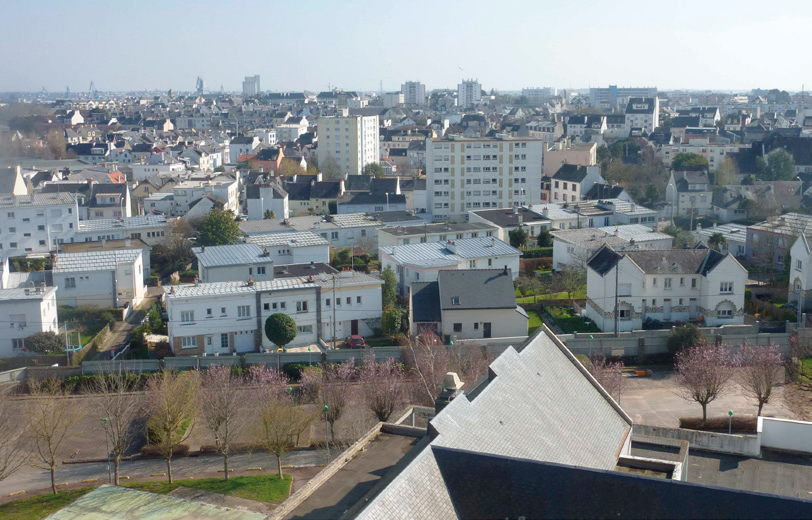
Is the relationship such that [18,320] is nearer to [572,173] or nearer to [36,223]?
[36,223]

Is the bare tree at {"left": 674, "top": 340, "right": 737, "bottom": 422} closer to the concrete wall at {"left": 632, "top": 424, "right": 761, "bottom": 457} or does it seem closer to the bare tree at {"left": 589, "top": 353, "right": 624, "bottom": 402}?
the bare tree at {"left": 589, "top": 353, "right": 624, "bottom": 402}

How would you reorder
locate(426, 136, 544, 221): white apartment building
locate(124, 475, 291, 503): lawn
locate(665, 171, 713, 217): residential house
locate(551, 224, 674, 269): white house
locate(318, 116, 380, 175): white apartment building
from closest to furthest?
locate(124, 475, 291, 503): lawn → locate(551, 224, 674, 269): white house → locate(665, 171, 713, 217): residential house → locate(426, 136, 544, 221): white apartment building → locate(318, 116, 380, 175): white apartment building

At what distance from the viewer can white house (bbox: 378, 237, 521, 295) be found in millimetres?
28000

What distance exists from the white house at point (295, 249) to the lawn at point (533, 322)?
9.38 m

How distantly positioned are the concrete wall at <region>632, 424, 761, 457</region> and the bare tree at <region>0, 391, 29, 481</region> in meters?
13.1

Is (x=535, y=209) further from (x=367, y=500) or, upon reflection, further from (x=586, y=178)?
(x=367, y=500)

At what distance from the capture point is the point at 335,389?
59.3 ft

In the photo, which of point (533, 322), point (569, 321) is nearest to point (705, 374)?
point (569, 321)

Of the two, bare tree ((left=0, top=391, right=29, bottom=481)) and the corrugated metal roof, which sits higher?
the corrugated metal roof

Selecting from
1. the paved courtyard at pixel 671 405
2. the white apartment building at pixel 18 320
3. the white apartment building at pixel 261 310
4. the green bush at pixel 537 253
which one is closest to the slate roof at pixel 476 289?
the white apartment building at pixel 261 310

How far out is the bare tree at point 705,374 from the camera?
18359mm

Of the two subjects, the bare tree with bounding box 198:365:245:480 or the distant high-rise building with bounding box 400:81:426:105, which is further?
the distant high-rise building with bounding box 400:81:426:105

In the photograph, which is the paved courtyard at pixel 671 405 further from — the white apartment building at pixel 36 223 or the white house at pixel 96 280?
the white apartment building at pixel 36 223

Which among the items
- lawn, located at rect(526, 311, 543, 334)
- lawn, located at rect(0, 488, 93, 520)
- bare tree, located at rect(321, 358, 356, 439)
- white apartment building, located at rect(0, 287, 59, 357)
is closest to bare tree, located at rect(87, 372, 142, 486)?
lawn, located at rect(0, 488, 93, 520)
